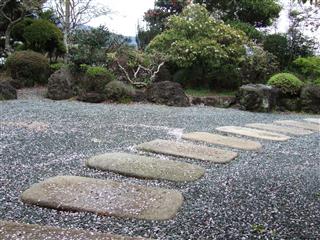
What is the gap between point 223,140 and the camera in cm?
448

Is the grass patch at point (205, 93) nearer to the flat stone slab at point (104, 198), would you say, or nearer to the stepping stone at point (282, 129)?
the stepping stone at point (282, 129)

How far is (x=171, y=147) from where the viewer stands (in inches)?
151

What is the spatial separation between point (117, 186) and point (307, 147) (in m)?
2.77

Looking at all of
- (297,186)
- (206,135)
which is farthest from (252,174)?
(206,135)

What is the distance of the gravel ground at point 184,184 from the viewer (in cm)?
204

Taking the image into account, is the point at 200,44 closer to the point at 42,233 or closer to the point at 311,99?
the point at 311,99

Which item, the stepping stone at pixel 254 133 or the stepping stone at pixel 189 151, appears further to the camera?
the stepping stone at pixel 254 133

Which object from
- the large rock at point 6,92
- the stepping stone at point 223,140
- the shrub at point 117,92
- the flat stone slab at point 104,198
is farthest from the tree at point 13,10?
the flat stone slab at point 104,198

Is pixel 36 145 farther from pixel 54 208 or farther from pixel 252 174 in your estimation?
pixel 252 174

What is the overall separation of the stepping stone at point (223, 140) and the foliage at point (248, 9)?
339 inches

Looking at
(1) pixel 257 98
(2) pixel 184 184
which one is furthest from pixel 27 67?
(2) pixel 184 184

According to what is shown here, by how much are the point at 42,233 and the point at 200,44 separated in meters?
8.01

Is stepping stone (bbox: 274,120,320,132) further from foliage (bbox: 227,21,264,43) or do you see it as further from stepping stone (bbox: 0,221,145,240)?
foliage (bbox: 227,21,264,43)

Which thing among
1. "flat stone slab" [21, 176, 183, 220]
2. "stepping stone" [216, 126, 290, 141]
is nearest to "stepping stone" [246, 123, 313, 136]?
"stepping stone" [216, 126, 290, 141]
